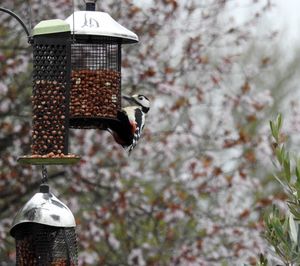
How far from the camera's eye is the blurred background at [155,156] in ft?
33.4

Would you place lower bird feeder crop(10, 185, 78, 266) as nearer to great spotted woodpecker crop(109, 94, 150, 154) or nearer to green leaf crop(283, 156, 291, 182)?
great spotted woodpecker crop(109, 94, 150, 154)

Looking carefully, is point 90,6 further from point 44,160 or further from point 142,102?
point 44,160

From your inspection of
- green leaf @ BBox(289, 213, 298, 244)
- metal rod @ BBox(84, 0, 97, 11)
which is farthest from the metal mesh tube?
green leaf @ BBox(289, 213, 298, 244)

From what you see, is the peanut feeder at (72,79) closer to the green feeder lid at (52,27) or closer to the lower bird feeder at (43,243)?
the green feeder lid at (52,27)

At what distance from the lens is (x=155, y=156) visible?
37.1 feet

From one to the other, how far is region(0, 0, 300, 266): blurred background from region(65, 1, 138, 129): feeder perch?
10.8 ft

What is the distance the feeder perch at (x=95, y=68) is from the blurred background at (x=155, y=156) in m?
3.29

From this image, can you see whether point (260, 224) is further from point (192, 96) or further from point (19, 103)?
point (19, 103)

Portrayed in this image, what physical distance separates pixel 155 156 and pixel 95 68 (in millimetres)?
4783

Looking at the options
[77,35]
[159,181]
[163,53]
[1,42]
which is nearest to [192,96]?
[163,53]

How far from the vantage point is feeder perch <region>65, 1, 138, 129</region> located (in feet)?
20.1

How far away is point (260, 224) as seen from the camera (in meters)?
11.2

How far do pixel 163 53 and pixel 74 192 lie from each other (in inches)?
71.0

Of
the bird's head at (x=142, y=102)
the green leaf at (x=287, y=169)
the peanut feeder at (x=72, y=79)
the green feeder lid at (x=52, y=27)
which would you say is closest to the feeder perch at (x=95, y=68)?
the peanut feeder at (x=72, y=79)
